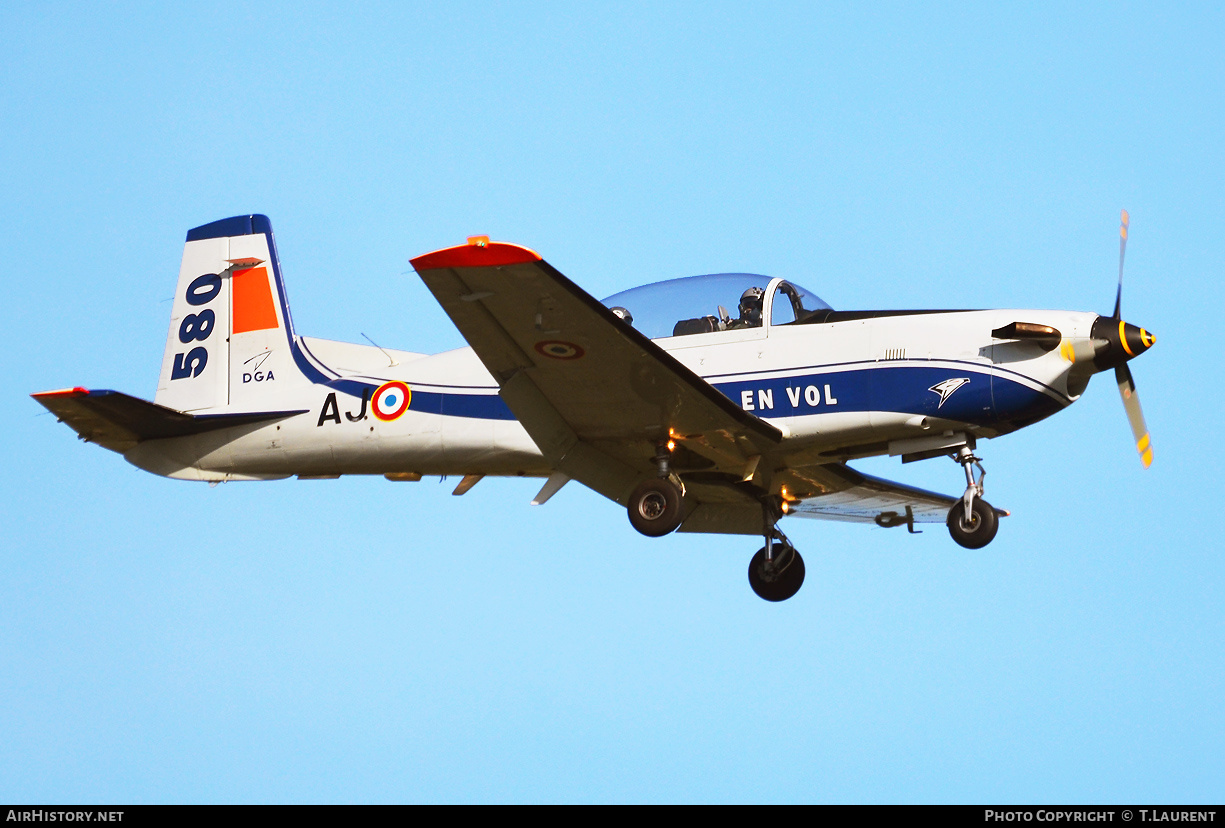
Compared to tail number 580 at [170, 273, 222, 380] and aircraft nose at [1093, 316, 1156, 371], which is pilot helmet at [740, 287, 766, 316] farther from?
tail number 580 at [170, 273, 222, 380]

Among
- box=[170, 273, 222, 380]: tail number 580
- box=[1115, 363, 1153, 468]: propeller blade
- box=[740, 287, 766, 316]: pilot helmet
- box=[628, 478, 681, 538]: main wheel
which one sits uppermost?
box=[170, 273, 222, 380]: tail number 580

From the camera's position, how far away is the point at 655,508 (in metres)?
13.7

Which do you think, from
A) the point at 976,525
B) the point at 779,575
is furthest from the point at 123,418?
the point at 976,525

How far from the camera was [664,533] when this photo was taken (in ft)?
44.8

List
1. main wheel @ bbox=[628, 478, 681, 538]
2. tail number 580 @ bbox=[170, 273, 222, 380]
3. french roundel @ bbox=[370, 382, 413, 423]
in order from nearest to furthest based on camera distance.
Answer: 1. main wheel @ bbox=[628, 478, 681, 538]
2. french roundel @ bbox=[370, 382, 413, 423]
3. tail number 580 @ bbox=[170, 273, 222, 380]

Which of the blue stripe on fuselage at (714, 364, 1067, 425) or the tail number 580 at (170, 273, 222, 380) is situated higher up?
the tail number 580 at (170, 273, 222, 380)

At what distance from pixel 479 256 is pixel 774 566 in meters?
5.42

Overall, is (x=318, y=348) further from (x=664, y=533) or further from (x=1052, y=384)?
(x=1052, y=384)

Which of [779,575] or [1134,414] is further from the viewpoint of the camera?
[779,575]

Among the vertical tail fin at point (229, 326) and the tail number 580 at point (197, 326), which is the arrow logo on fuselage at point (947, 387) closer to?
the vertical tail fin at point (229, 326)

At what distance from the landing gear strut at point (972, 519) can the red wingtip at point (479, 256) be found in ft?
14.8

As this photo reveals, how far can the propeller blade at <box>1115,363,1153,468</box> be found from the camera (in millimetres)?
13566

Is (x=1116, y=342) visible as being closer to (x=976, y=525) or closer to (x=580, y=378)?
(x=976, y=525)

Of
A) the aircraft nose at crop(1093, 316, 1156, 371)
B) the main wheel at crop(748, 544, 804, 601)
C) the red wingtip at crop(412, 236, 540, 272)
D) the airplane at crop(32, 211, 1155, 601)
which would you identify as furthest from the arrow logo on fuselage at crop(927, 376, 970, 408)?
the red wingtip at crop(412, 236, 540, 272)
